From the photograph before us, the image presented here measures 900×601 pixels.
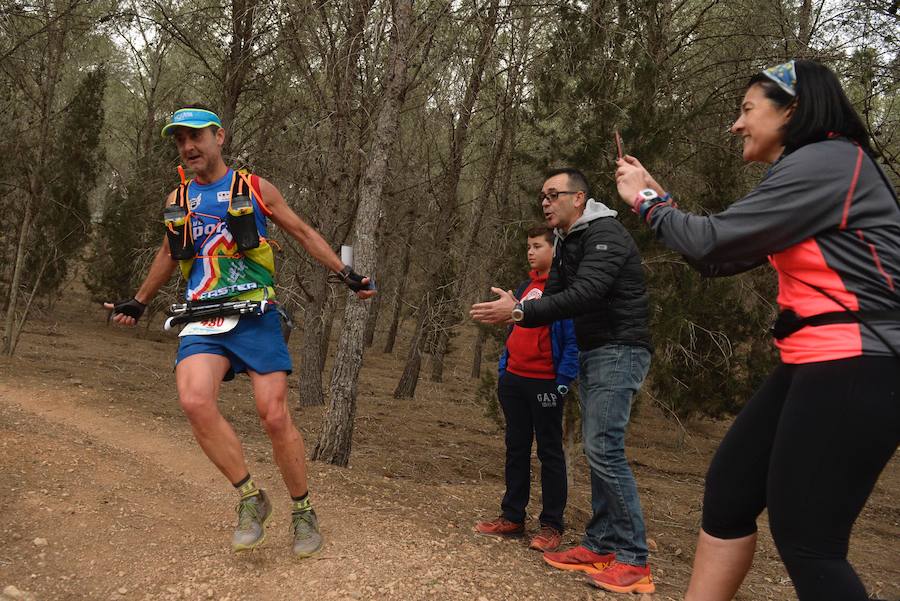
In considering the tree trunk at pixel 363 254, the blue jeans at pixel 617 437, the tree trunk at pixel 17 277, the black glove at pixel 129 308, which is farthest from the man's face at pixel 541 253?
the tree trunk at pixel 17 277

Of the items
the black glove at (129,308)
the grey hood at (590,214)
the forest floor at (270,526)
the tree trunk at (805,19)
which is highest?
the tree trunk at (805,19)

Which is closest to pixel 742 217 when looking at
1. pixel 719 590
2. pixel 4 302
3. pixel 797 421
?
pixel 797 421

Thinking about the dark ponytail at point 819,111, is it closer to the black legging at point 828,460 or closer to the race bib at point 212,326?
the black legging at point 828,460

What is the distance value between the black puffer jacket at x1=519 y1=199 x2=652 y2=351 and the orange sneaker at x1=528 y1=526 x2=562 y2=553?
123cm

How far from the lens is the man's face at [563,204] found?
405cm

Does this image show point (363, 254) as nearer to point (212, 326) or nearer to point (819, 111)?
point (212, 326)

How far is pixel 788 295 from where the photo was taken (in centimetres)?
217

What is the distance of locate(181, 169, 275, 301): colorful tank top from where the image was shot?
3592 mm

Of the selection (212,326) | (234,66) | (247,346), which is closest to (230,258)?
(212,326)

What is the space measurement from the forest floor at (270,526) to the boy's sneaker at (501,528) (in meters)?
0.08

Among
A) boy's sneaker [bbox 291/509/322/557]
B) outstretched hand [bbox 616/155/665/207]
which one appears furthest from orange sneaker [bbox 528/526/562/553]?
outstretched hand [bbox 616/155/665/207]

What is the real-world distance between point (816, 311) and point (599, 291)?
160 centimetres

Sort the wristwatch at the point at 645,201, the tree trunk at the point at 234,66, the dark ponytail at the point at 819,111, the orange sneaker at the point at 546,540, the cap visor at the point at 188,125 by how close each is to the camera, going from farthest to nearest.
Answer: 1. the tree trunk at the point at 234,66
2. the orange sneaker at the point at 546,540
3. the cap visor at the point at 188,125
4. the wristwatch at the point at 645,201
5. the dark ponytail at the point at 819,111

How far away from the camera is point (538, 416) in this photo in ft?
14.3
